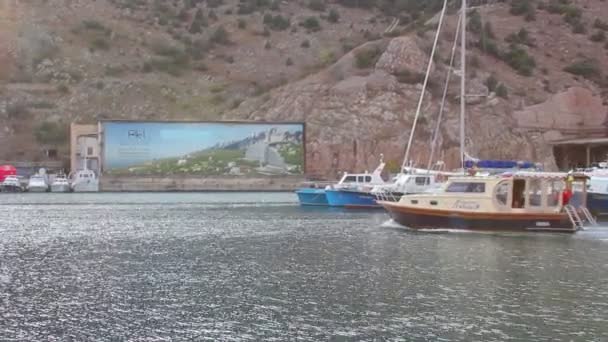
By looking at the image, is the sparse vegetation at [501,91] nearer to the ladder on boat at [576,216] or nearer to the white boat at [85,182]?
the white boat at [85,182]

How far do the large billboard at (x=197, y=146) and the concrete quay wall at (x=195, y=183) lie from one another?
58cm

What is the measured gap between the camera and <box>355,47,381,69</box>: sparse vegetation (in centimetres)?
8625

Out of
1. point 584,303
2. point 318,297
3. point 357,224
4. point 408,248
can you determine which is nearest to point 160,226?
point 357,224

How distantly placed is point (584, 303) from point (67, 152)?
7683 centimetres

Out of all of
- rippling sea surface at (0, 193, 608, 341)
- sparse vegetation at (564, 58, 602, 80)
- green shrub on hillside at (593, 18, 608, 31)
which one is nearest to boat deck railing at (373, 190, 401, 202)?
rippling sea surface at (0, 193, 608, 341)

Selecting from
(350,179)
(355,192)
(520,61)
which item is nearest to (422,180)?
(355,192)

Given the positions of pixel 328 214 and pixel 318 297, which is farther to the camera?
pixel 328 214

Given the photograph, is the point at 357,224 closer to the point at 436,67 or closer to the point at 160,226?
the point at 160,226

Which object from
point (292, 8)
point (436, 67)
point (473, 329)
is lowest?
point (473, 329)

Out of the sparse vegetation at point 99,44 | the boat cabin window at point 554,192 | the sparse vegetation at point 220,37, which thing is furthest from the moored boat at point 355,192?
the sparse vegetation at point 220,37

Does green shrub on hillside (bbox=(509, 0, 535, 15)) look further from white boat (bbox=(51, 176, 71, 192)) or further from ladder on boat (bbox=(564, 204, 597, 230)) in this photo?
ladder on boat (bbox=(564, 204, 597, 230))

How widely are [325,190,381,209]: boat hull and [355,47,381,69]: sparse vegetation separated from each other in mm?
33184

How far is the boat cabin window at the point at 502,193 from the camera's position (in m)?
34.3

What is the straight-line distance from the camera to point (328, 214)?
49406 millimetres
